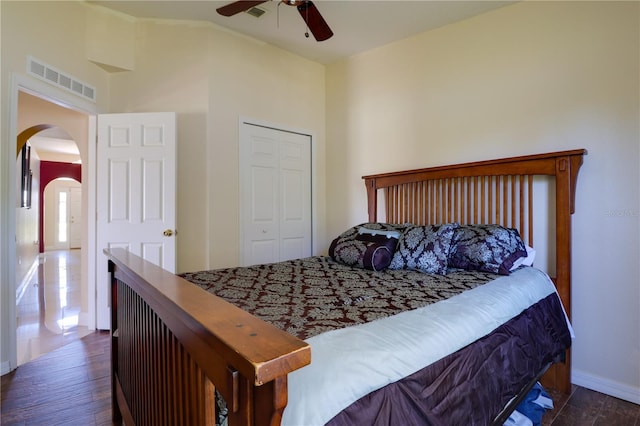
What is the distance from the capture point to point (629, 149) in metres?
2.13

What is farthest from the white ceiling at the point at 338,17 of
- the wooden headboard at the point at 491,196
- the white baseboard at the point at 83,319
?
the white baseboard at the point at 83,319

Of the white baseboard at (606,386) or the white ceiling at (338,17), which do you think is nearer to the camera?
the white baseboard at (606,386)

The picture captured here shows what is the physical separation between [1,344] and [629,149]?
4368mm

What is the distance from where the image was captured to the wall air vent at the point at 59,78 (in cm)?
259

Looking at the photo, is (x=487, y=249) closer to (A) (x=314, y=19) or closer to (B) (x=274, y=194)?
(A) (x=314, y=19)

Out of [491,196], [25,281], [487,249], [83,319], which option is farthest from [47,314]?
[491,196]

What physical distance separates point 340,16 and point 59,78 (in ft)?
7.98

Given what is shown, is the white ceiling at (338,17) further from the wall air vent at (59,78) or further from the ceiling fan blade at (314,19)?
the wall air vent at (59,78)

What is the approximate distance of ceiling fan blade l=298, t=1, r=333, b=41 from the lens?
7.30 ft

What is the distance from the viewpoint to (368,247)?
7.69 feet

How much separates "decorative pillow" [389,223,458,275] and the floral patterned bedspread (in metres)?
0.08

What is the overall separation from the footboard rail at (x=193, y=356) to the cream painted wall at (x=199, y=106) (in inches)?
59.0

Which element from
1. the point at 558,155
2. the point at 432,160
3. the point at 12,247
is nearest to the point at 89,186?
the point at 12,247

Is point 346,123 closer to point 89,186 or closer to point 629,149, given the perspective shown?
point 629,149
